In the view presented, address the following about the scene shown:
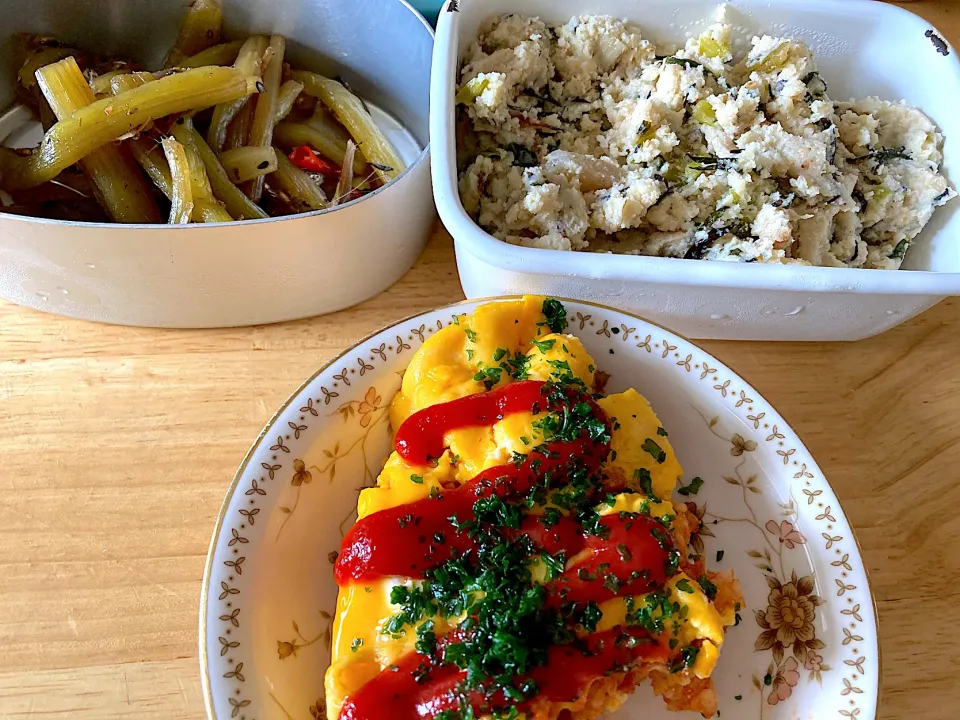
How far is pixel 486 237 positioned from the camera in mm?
1063

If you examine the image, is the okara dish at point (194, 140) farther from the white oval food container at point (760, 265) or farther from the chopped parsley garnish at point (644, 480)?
the chopped parsley garnish at point (644, 480)

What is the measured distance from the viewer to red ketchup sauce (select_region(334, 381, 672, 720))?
821 millimetres

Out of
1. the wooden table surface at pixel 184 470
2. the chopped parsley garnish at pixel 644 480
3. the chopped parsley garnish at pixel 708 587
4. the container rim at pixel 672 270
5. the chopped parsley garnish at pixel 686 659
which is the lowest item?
the wooden table surface at pixel 184 470

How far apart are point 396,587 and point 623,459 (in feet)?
1.15

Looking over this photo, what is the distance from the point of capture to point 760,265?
1063mm

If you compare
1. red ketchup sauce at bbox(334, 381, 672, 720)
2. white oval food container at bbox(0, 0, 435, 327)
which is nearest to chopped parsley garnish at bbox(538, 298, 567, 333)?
red ketchup sauce at bbox(334, 381, 672, 720)

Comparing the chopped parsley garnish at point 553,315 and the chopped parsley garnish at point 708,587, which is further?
the chopped parsley garnish at point 553,315

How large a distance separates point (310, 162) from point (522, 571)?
0.88 m

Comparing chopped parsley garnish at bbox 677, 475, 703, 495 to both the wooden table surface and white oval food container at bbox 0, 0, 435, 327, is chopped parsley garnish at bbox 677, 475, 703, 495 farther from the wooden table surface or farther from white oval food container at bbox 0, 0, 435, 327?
white oval food container at bbox 0, 0, 435, 327

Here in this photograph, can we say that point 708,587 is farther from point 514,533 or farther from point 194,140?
point 194,140

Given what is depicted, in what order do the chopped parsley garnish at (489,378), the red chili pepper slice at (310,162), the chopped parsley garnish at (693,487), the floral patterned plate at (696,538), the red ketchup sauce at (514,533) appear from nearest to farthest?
1. the red ketchup sauce at (514,533)
2. the floral patterned plate at (696,538)
3. the chopped parsley garnish at (489,378)
4. the chopped parsley garnish at (693,487)
5. the red chili pepper slice at (310,162)

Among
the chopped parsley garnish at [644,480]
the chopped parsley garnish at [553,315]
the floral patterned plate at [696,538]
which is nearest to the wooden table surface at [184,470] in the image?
the floral patterned plate at [696,538]

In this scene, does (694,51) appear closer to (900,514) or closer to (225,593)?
(900,514)

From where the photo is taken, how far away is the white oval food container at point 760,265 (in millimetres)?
1062
